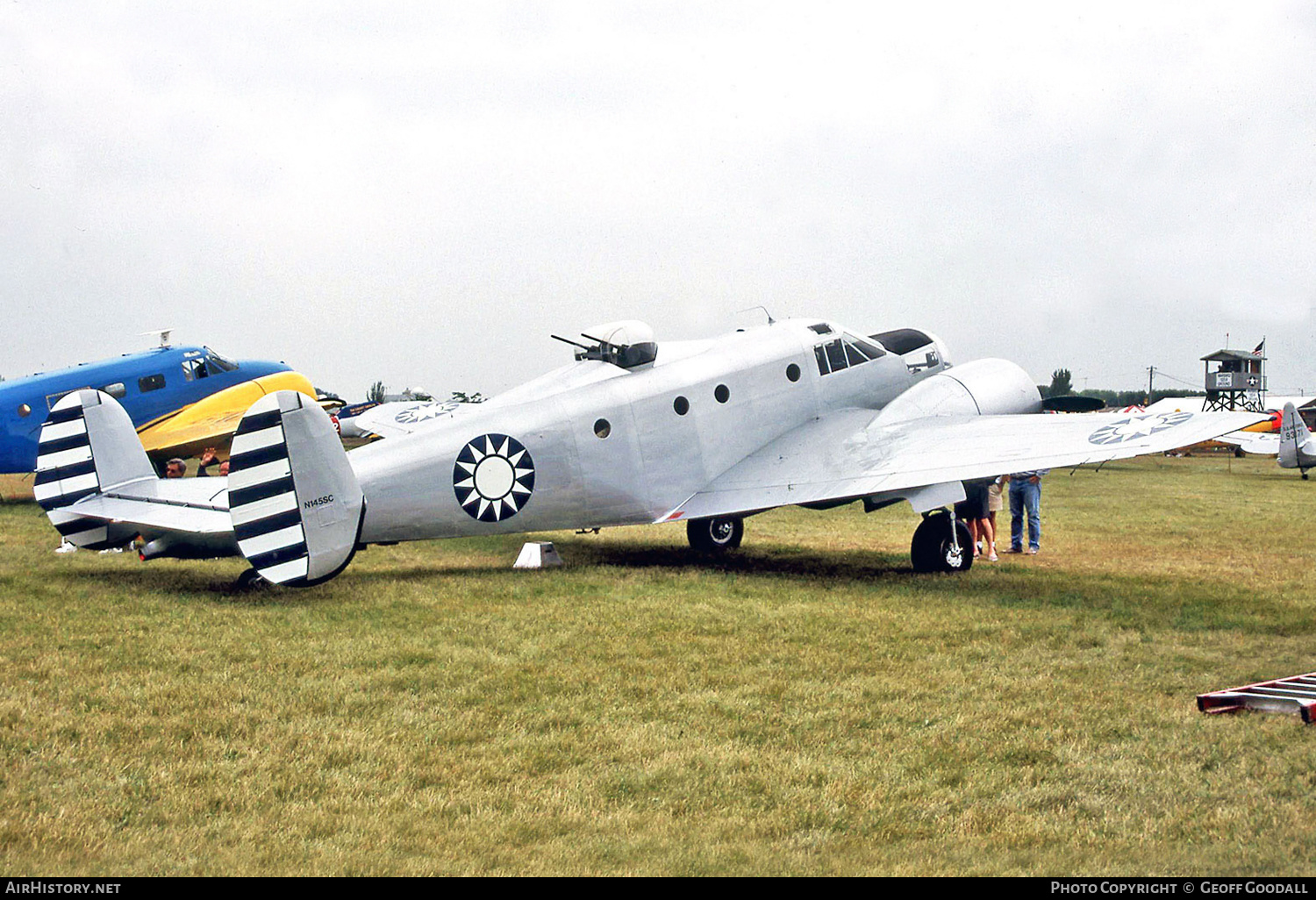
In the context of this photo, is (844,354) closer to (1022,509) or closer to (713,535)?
(713,535)

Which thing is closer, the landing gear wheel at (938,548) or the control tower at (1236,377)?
the landing gear wheel at (938,548)

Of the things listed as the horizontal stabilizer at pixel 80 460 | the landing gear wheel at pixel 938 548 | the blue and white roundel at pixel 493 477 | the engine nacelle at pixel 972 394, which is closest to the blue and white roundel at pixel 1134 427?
the landing gear wheel at pixel 938 548

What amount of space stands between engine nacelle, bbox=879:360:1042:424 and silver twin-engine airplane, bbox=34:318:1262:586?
0.11ft

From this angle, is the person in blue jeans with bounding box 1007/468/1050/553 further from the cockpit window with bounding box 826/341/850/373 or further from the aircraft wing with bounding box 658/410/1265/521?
the cockpit window with bounding box 826/341/850/373

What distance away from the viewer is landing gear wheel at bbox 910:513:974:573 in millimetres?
12477

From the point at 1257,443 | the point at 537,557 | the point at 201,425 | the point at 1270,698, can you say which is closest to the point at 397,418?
the point at 201,425

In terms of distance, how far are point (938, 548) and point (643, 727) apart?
746cm

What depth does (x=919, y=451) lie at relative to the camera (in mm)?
12125

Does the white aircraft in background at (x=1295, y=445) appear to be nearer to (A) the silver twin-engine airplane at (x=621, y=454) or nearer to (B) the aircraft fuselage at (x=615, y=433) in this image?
(A) the silver twin-engine airplane at (x=621, y=454)

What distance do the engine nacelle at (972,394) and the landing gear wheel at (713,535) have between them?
2824 mm

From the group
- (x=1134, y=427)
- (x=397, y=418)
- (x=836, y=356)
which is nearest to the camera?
(x=1134, y=427)

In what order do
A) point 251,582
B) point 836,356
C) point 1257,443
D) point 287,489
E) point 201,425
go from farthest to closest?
1. point 1257,443
2. point 201,425
3. point 836,356
4. point 251,582
5. point 287,489

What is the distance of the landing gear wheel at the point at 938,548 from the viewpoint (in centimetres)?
1248

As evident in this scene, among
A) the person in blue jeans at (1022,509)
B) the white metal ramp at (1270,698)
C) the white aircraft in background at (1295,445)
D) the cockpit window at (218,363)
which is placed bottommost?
the white aircraft in background at (1295,445)
